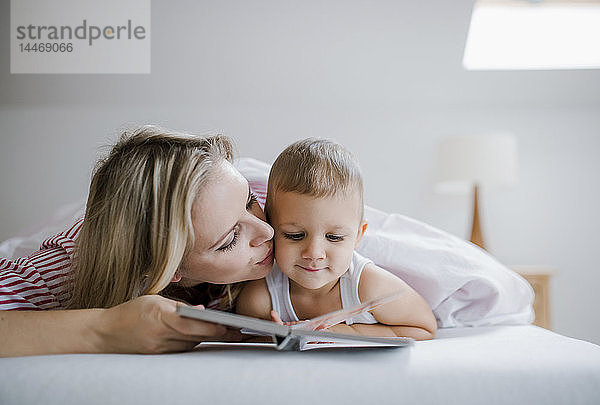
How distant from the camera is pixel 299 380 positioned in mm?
686

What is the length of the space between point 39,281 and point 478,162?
82.3 inches

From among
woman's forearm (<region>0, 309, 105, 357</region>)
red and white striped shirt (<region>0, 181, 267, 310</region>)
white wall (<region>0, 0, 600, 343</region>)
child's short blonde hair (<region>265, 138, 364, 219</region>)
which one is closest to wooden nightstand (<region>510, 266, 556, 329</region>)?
white wall (<region>0, 0, 600, 343</region>)

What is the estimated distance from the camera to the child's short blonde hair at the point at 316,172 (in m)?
1.08

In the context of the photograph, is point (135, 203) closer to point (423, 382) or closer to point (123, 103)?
point (423, 382)

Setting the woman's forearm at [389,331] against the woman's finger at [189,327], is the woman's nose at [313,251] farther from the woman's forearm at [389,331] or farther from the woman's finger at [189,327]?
the woman's finger at [189,327]

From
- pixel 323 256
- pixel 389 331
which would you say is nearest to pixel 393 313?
pixel 389 331

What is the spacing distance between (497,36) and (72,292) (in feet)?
8.15

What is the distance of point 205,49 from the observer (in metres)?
2.84

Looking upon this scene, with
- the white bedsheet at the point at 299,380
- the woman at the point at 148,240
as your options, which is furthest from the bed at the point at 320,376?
the woman at the point at 148,240

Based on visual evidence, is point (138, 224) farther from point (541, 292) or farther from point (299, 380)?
point (541, 292)

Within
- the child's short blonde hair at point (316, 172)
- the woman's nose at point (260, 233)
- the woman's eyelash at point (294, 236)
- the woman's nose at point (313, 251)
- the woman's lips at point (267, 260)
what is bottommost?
the woman's lips at point (267, 260)

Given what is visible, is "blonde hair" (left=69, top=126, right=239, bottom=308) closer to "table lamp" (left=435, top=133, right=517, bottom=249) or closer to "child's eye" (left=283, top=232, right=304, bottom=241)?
"child's eye" (left=283, top=232, right=304, bottom=241)

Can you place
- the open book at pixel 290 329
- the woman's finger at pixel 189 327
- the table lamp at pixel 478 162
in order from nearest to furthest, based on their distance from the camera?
1. the open book at pixel 290 329
2. the woman's finger at pixel 189 327
3. the table lamp at pixel 478 162

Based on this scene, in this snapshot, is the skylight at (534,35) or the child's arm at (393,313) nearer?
the child's arm at (393,313)
